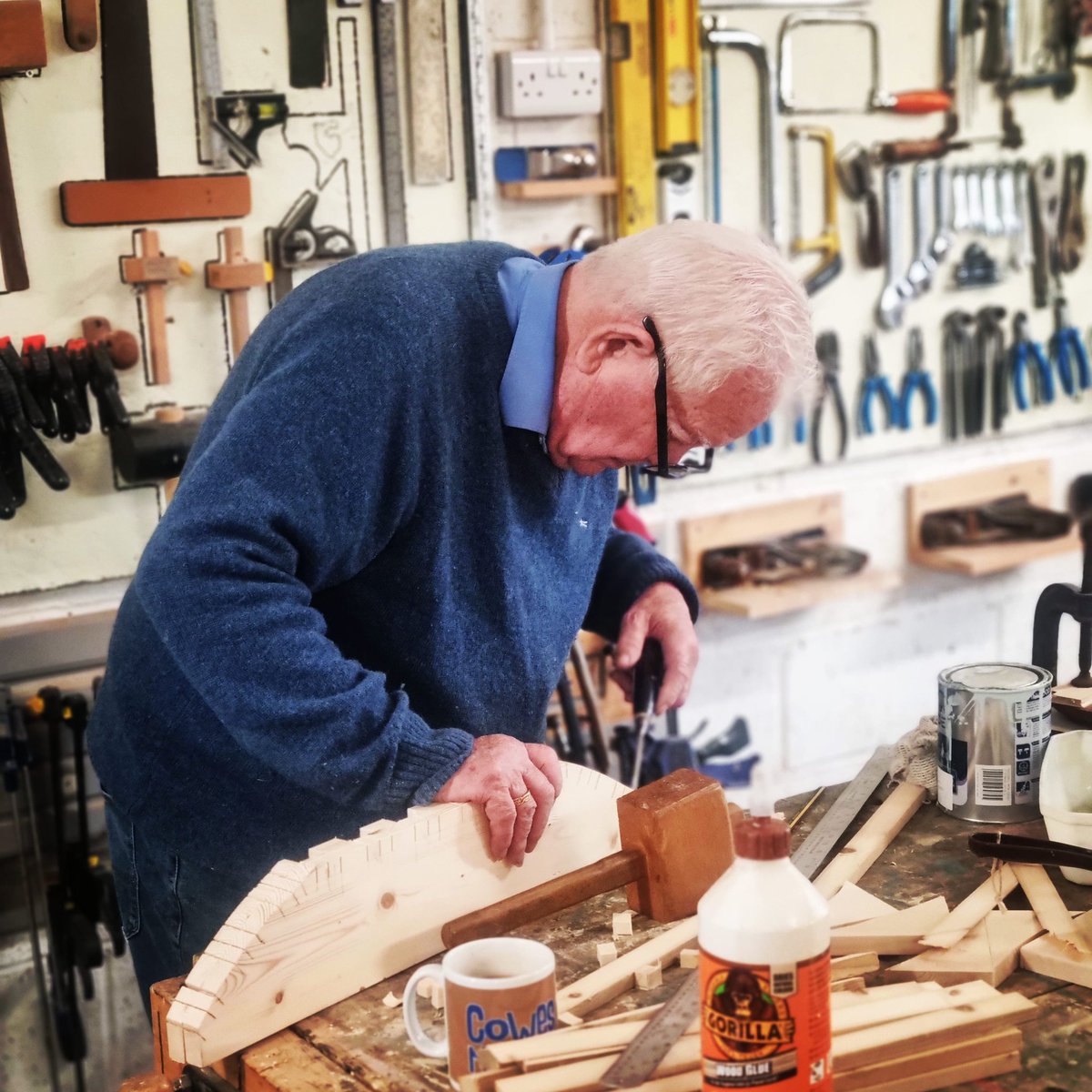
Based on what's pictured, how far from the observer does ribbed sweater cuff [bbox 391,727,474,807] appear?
1562 mm

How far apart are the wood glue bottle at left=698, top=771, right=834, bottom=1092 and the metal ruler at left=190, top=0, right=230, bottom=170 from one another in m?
2.30

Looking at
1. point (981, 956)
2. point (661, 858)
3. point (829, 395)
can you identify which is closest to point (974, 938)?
point (981, 956)

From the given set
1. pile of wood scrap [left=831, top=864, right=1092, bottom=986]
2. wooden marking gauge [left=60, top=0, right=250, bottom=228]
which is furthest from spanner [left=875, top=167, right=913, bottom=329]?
pile of wood scrap [left=831, top=864, right=1092, bottom=986]

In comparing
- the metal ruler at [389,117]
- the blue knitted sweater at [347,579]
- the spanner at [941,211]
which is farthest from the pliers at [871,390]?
the blue knitted sweater at [347,579]

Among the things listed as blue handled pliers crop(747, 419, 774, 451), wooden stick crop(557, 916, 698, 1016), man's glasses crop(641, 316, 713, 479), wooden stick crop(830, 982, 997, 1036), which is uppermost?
man's glasses crop(641, 316, 713, 479)

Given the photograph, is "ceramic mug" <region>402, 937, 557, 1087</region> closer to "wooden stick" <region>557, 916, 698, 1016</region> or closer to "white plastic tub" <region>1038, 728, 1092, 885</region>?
"wooden stick" <region>557, 916, 698, 1016</region>

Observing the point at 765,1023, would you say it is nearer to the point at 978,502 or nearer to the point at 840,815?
the point at 840,815

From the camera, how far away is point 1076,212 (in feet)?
13.9

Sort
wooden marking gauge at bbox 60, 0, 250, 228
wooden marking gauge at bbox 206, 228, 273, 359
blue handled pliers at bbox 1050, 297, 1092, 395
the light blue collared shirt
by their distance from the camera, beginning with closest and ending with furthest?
1. the light blue collared shirt
2. wooden marking gauge at bbox 60, 0, 250, 228
3. wooden marking gauge at bbox 206, 228, 273, 359
4. blue handled pliers at bbox 1050, 297, 1092, 395

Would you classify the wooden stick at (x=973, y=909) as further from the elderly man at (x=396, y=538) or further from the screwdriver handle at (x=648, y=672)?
the screwdriver handle at (x=648, y=672)

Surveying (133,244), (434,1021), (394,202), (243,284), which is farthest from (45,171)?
(434,1021)

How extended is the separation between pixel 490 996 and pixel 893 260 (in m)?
3.18

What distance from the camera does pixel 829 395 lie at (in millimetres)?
3932

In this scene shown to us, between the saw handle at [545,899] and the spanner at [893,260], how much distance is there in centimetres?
276
